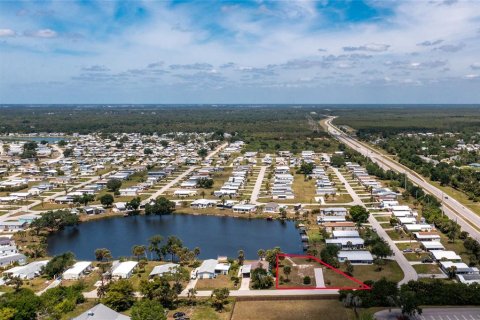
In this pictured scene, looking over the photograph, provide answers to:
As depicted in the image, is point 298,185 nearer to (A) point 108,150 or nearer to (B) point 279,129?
(A) point 108,150

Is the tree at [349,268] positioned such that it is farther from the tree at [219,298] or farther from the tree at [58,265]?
the tree at [58,265]

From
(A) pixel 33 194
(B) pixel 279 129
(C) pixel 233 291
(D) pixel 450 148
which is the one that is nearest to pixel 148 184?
(A) pixel 33 194

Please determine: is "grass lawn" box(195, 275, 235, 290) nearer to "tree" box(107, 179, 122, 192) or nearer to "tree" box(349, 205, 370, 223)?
"tree" box(349, 205, 370, 223)

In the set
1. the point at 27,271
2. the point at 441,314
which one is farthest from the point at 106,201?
the point at 441,314

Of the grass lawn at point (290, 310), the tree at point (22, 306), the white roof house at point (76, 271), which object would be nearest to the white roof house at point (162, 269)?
the white roof house at point (76, 271)

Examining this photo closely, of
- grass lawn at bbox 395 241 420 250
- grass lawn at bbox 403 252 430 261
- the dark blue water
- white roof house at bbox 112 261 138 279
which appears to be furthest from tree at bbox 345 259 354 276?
white roof house at bbox 112 261 138 279
